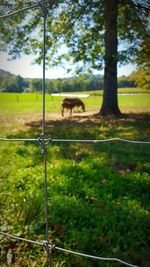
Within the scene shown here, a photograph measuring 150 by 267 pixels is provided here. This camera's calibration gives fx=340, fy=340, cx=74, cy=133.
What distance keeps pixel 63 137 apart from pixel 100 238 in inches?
235

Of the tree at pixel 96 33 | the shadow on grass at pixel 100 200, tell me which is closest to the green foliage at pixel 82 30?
the tree at pixel 96 33

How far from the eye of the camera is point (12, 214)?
3.79 meters

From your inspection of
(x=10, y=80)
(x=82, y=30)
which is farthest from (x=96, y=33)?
(x=10, y=80)

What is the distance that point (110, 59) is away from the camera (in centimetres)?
1327

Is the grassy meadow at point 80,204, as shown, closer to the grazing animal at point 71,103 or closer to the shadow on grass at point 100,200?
the shadow on grass at point 100,200

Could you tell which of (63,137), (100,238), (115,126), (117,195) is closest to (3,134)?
(63,137)

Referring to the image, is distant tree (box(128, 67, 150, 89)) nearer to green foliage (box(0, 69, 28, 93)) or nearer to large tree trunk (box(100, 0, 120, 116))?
large tree trunk (box(100, 0, 120, 116))

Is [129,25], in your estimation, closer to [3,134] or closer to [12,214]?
[3,134]

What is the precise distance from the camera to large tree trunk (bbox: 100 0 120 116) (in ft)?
44.3

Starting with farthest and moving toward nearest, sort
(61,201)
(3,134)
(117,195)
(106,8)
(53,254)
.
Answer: (106,8) → (3,134) → (117,195) → (61,201) → (53,254)

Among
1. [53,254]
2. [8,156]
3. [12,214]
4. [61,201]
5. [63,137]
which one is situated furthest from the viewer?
[63,137]

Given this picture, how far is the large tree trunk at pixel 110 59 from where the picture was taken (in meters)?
13.5

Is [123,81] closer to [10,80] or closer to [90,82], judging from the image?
[90,82]

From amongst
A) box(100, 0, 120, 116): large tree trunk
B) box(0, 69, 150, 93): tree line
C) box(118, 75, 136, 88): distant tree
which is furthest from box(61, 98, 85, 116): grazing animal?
box(118, 75, 136, 88): distant tree
